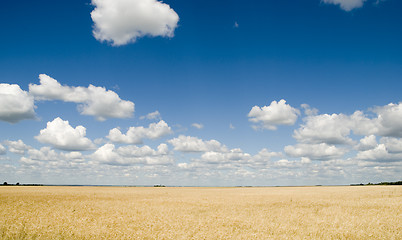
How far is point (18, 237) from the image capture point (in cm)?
1427

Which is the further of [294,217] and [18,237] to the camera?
[294,217]

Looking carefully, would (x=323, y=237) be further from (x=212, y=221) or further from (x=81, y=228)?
(x=81, y=228)

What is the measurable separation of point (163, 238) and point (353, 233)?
38.1 feet

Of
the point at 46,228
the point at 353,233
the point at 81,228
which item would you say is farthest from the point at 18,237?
the point at 353,233

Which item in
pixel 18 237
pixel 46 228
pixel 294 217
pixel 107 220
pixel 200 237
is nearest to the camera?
pixel 18 237

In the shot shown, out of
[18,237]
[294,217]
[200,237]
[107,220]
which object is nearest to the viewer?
[18,237]

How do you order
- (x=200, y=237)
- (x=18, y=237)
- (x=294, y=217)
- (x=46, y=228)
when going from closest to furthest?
(x=18, y=237)
(x=200, y=237)
(x=46, y=228)
(x=294, y=217)

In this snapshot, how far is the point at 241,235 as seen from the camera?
15719mm

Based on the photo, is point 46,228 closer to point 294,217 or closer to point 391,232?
point 294,217

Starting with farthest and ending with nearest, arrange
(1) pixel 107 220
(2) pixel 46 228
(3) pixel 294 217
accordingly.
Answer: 1. (3) pixel 294 217
2. (1) pixel 107 220
3. (2) pixel 46 228

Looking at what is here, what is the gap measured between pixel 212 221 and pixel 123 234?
25.1ft

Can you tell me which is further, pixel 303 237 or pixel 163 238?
pixel 303 237

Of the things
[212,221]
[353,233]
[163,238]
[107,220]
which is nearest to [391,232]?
[353,233]

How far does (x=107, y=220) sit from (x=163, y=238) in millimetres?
7070
